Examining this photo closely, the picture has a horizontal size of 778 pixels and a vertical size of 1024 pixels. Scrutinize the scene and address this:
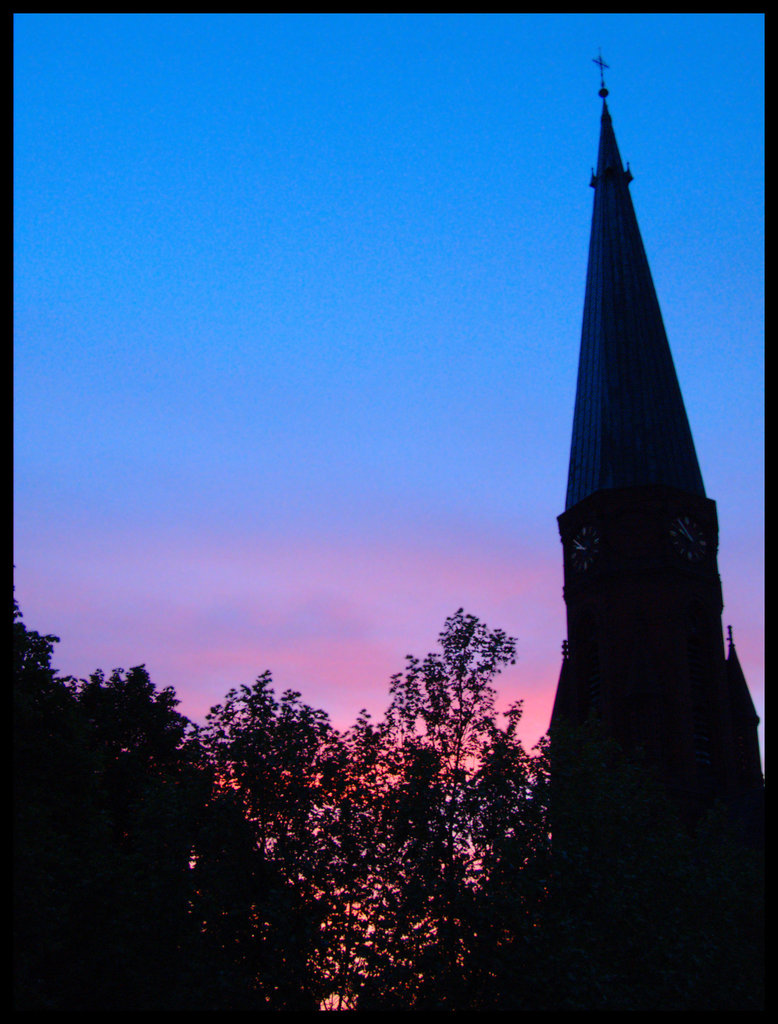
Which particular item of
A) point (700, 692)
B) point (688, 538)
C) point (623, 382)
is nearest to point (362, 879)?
point (700, 692)

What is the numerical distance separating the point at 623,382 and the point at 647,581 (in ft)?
39.1

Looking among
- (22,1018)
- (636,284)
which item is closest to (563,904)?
(22,1018)

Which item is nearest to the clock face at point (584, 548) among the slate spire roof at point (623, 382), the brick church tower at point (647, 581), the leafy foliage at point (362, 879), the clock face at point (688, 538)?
the brick church tower at point (647, 581)

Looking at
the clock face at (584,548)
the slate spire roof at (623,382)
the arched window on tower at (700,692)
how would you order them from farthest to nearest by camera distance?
the slate spire roof at (623,382) < the clock face at (584,548) < the arched window on tower at (700,692)

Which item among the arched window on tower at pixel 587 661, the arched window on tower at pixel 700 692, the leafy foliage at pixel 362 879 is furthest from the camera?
the arched window on tower at pixel 587 661

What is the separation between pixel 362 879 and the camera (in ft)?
69.7

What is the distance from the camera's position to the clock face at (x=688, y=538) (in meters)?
50.8

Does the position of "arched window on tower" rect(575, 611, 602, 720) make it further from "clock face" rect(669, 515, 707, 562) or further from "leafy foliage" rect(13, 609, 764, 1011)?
"leafy foliage" rect(13, 609, 764, 1011)

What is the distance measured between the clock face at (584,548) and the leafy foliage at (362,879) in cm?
2649

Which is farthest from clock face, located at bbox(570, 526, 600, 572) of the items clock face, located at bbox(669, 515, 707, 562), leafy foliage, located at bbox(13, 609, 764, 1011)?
leafy foliage, located at bbox(13, 609, 764, 1011)

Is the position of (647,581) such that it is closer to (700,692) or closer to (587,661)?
(587,661)

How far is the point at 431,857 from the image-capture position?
2097 cm

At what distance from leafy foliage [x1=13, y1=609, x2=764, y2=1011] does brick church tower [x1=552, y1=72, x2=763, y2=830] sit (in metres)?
21.5

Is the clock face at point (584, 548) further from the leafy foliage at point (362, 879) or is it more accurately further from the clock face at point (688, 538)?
the leafy foliage at point (362, 879)
